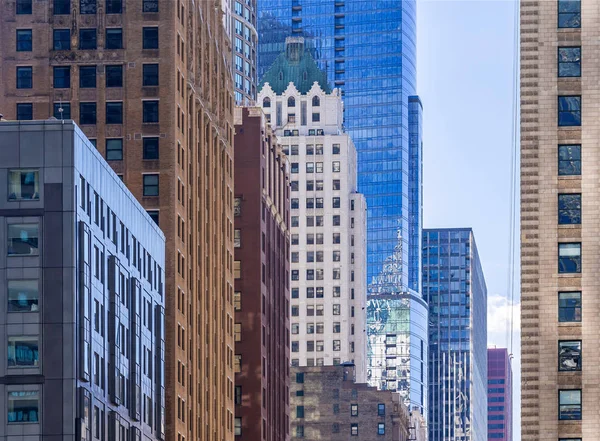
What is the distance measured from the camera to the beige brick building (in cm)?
10844

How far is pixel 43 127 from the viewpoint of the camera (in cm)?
12381

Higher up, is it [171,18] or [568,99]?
[171,18]

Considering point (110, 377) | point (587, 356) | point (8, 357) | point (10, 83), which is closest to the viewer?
point (587, 356)

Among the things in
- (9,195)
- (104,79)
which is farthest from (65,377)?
(104,79)

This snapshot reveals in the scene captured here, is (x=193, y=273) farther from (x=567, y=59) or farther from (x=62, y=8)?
(x=567, y=59)

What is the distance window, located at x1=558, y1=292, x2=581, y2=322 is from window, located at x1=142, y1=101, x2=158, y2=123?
74.4m

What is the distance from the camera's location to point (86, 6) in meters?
180

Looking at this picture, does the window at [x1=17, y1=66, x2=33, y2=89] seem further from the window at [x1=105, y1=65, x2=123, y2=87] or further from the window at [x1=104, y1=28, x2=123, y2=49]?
the window at [x1=104, y1=28, x2=123, y2=49]

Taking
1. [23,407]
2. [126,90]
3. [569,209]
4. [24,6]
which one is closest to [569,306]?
[569,209]

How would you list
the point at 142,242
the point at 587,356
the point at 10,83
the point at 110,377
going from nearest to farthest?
A: the point at 587,356
the point at 110,377
the point at 142,242
the point at 10,83

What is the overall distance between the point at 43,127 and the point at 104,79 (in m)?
55.4

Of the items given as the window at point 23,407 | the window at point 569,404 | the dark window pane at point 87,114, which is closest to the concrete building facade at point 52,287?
the window at point 23,407

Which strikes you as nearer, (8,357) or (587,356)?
(587,356)

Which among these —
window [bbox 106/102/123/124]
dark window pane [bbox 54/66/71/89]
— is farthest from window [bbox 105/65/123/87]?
dark window pane [bbox 54/66/71/89]
